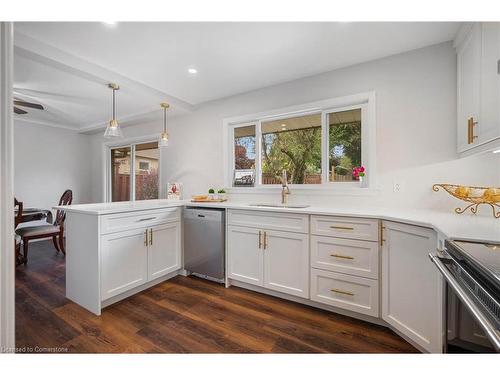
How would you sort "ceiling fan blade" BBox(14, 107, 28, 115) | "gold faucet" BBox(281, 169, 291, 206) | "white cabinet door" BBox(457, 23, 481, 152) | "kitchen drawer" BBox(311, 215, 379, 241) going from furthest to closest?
"ceiling fan blade" BBox(14, 107, 28, 115), "gold faucet" BBox(281, 169, 291, 206), "kitchen drawer" BBox(311, 215, 379, 241), "white cabinet door" BBox(457, 23, 481, 152)

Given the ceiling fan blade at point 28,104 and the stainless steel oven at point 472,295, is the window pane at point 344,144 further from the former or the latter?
the ceiling fan blade at point 28,104

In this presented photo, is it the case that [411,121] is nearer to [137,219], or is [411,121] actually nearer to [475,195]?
[475,195]

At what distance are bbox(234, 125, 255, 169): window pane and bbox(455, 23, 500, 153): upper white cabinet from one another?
83.1 inches

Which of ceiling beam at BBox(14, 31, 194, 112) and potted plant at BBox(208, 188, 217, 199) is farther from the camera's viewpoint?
potted plant at BBox(208, 188, 217, 199)

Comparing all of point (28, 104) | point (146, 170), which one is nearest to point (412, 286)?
point (146, 170)

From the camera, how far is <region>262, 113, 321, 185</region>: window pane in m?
2.65

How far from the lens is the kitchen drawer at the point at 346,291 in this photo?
5.72 feet

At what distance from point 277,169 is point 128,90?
7.11 ft

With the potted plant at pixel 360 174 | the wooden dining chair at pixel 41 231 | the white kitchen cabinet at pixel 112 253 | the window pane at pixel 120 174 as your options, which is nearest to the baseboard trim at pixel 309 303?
the white kitchen cabinet at pixel 112 253

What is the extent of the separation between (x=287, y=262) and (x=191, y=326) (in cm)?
98

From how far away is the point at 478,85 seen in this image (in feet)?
4.86

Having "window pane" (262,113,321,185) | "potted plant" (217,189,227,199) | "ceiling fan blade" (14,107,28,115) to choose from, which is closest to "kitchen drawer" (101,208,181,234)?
"potted plant" (217,189,227,199)

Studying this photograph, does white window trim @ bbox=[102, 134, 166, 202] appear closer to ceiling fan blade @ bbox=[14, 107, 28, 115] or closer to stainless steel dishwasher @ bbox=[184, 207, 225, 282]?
ceiling fan blade @ bbox=[14, 107, 28, 115]

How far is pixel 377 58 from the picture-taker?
2164mm
